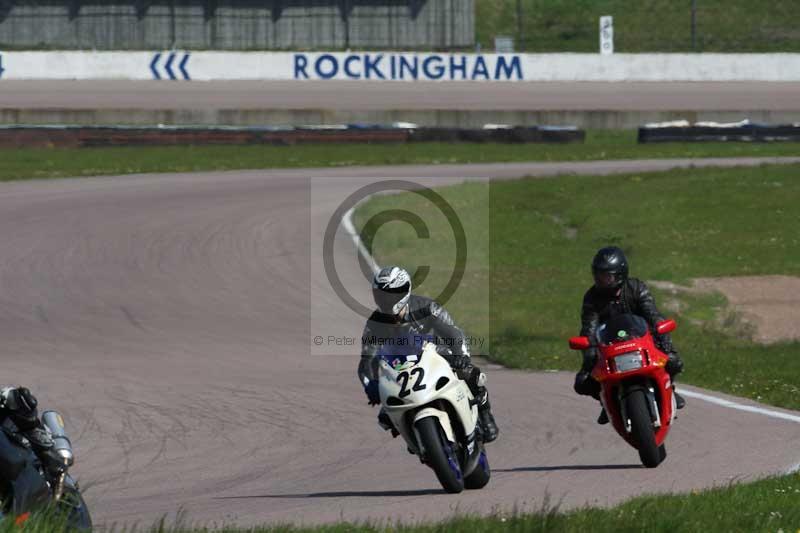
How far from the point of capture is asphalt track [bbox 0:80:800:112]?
146ft

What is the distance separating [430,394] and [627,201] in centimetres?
1900

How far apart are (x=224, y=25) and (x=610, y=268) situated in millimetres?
44928

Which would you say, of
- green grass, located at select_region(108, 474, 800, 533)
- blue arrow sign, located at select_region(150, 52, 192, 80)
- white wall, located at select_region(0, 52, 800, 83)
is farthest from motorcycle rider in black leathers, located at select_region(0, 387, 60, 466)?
white wall, located at select_region(0, 52, 800, 83)

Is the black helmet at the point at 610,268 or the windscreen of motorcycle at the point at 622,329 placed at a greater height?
the black helmet at the point at 610,268

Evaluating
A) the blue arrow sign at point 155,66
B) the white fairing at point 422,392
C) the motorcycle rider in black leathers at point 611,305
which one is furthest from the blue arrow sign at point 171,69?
the white fairing at point 422,392

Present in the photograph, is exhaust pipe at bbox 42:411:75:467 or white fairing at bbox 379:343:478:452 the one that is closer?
exhaust pipe at bbox 42:411:75:467

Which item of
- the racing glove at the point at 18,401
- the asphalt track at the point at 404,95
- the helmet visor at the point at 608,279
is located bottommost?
the racing glove at the point at 18,401

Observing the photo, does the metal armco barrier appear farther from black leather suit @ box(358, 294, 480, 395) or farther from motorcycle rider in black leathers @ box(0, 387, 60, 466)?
motorcycle rider in black leathers @ box(0, 387, 60, 466)

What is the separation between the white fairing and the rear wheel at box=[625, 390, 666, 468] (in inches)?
54.8

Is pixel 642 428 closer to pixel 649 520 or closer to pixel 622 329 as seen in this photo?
pixel 622 329

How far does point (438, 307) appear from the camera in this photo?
886cm

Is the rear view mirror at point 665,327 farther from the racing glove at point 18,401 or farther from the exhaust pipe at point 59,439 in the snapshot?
the racing glove at point 18,401

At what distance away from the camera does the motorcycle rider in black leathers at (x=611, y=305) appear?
986 centimetres

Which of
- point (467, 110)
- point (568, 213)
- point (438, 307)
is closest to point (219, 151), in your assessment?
point (467, 110)
